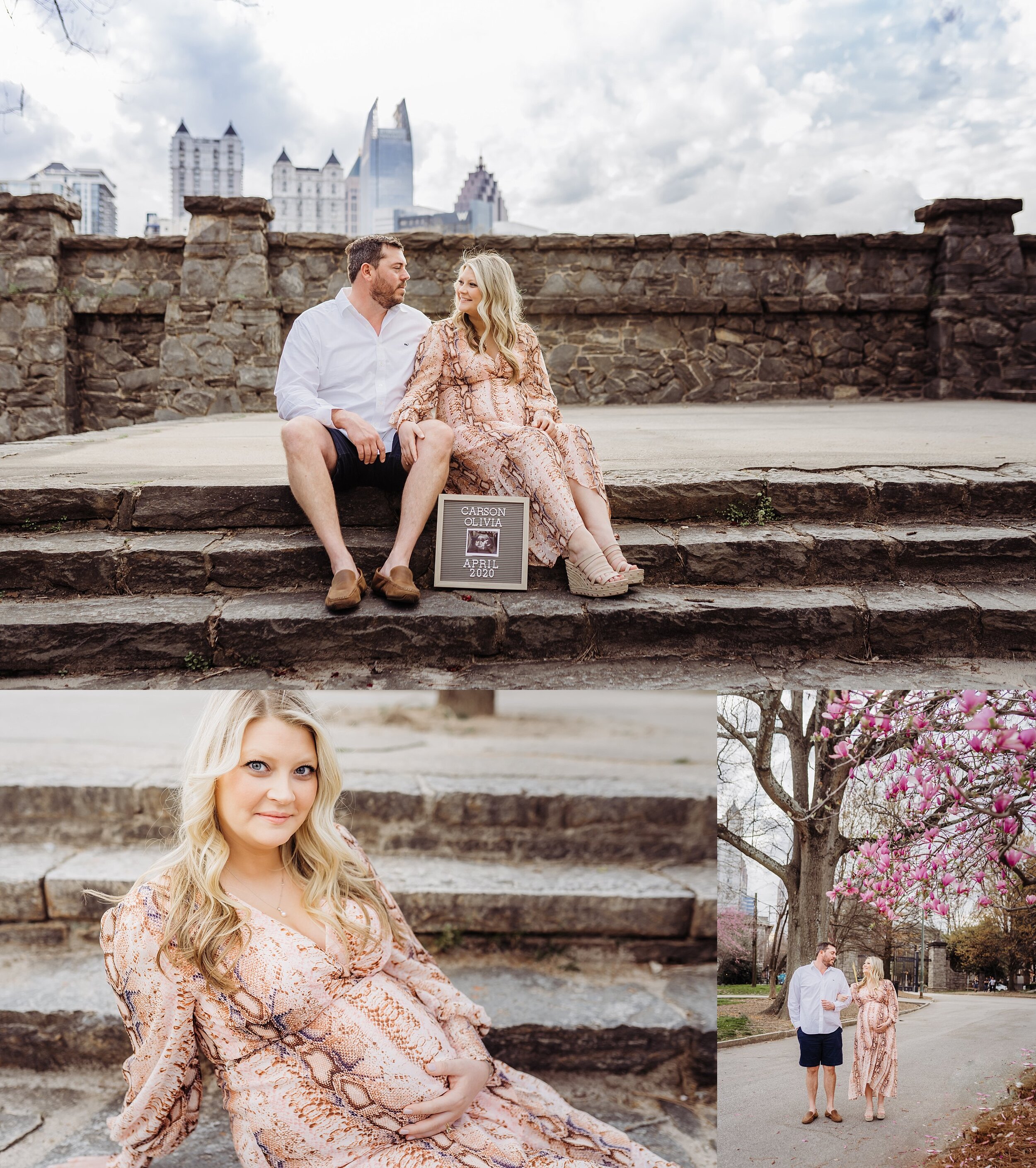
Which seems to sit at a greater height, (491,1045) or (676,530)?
(676,530)

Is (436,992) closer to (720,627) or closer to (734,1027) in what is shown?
(734,1027)

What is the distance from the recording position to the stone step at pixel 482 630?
270 centimetres

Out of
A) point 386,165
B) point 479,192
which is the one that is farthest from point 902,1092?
point 386,165

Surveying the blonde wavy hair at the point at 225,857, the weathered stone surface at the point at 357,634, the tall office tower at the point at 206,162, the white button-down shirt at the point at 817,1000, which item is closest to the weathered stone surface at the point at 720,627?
the weathered stone surface at the point at 357,634

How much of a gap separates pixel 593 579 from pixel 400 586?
622mm

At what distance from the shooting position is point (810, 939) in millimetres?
1562

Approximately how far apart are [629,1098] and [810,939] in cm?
109

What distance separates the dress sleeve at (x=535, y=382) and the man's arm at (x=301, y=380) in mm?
730

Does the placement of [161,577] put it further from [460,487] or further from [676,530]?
[676,530]

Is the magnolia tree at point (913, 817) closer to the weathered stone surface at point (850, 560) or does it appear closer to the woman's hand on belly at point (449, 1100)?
the woman's hand on belly at point (449, 1100)

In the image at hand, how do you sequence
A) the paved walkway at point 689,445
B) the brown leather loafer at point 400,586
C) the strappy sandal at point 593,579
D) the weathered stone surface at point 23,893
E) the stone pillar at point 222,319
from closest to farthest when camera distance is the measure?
the weathered stone surface at point 23,893 < the brown leather loafer at point 400,586 < the strappy sandal at point 593,579 < the paved walkway at point 689,445 < the stone pillar at point 222,319

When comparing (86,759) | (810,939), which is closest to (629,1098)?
(810,939)

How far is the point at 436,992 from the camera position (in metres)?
1.82

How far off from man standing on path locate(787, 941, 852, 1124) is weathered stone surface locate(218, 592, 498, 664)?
1453 millimetres
